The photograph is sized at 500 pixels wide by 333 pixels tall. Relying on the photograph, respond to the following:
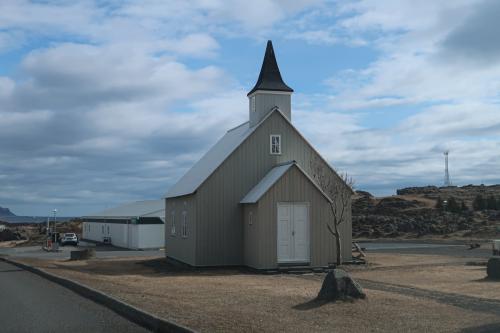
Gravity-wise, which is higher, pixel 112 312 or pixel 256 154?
pixel 256 154

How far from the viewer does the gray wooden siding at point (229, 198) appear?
84.4ft

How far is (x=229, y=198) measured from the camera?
85.6ft

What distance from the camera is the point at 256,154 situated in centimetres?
2670

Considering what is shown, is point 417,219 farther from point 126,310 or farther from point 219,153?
point 126,310

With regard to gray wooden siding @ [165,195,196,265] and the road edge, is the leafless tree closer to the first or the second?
gray wooden siding @ [165,195,196,265]

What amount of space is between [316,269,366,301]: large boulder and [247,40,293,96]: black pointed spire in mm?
15620

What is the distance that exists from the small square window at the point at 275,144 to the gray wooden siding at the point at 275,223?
9.59 ft

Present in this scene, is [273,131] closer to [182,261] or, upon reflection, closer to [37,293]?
[182,261]

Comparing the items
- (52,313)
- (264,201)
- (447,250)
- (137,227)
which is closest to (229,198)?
(264,201)

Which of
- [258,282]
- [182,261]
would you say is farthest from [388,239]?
[258,282]

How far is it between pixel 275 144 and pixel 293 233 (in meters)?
4.61

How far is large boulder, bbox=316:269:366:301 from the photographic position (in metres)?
12.9

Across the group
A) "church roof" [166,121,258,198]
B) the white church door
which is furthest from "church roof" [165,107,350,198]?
the white church door

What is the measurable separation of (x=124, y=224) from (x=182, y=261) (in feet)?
77.8
